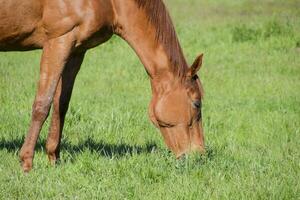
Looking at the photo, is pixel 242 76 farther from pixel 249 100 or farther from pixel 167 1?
pixel 167 1

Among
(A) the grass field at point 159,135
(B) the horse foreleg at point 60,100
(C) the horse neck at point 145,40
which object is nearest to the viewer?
(A) the grass field at point 159,135

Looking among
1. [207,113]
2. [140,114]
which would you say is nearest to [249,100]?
[207,113]

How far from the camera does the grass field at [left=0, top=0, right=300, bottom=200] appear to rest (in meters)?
4.96

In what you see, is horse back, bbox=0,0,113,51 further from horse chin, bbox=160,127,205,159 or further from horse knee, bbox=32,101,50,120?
horse chin, bbox=160,127,205,159

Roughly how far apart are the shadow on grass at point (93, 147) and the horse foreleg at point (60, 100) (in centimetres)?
22

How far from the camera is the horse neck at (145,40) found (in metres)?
5.61

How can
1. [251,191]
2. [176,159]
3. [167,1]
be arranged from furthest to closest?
[167,1] < [176,159] < [251,191]

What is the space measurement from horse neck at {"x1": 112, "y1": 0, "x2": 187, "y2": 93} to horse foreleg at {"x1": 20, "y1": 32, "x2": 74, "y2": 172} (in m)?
0.56

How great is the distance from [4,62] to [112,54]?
2.44m

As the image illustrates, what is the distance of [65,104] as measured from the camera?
20.1ft

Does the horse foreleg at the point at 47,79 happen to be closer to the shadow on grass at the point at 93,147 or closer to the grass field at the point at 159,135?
the grass field at the point at 159,135

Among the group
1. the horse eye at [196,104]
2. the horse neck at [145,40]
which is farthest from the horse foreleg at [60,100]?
the horse eye at [196,104]

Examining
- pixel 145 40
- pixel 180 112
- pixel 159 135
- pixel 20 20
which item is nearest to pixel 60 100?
pixel 20 20

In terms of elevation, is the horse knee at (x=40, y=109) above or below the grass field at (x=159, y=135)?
above
